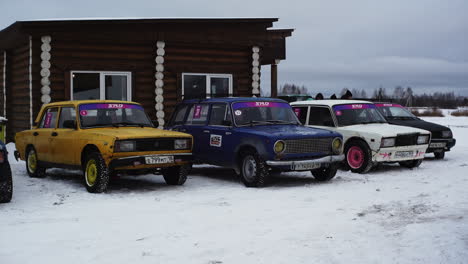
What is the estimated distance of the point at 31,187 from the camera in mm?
9992

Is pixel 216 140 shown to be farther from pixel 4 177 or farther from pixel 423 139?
pixel 423 139

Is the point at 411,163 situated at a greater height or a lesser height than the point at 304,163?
lesser

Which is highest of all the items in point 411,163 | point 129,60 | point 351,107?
point 129,60

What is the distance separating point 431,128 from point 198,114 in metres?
6.45

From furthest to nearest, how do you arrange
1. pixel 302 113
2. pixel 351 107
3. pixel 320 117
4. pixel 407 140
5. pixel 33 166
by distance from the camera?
pixel 302 113 → pixel 320 117 → pixel 351 107 → pixel 407 140 → pixel 33 166

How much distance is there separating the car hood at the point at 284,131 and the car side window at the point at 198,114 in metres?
1.26

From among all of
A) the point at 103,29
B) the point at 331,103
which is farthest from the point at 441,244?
the point at 103,29

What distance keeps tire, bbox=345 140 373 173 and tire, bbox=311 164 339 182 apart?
4.50ft

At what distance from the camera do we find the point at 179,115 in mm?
12492

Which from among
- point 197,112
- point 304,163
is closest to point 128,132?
point 197,112

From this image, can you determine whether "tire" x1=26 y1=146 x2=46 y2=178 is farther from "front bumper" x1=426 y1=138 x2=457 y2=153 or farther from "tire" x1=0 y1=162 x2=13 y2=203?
"front bumper" x1=426 y1=138 x2=457 y2=153

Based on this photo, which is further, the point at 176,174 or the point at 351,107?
the point at 351,107

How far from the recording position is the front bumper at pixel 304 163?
9891 millimetres

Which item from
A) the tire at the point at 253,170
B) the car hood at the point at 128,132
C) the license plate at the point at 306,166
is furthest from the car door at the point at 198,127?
the license plate at the point at 306,166
